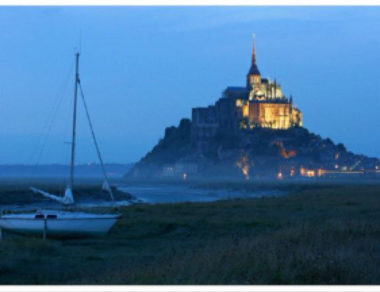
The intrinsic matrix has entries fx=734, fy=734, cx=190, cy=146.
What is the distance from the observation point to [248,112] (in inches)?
7195

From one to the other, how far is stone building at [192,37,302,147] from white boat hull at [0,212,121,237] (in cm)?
16334


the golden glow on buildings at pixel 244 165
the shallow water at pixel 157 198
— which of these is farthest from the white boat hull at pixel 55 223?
the golden glow on buildings at pixel 244 165

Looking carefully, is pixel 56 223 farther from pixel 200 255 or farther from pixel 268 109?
pixel 268 109

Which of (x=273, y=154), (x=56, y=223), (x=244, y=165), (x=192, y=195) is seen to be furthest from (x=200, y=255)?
(x=244, y=165)

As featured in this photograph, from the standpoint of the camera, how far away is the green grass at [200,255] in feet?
Answer: 35.3

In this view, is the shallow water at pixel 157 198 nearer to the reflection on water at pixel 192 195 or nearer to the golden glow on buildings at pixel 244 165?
the reflection on water at pixel 192 195

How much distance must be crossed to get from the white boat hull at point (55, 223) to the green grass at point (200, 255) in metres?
0.32

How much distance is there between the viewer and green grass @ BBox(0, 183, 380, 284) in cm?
1075

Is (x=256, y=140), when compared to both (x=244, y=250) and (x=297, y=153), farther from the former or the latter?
(x=244, y=250)

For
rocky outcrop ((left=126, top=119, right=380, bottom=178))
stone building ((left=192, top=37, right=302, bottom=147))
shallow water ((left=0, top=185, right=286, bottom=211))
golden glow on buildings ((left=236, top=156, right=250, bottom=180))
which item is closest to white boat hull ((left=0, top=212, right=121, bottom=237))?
shallow water ((left=0, top=185, right=286, bottom=211))

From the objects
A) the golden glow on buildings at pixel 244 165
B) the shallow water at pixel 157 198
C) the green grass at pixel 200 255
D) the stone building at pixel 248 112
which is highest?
the stone building at pixel 248 112

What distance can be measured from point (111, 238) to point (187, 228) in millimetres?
3369

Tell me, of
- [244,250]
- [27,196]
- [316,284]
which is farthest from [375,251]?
[27,196]
